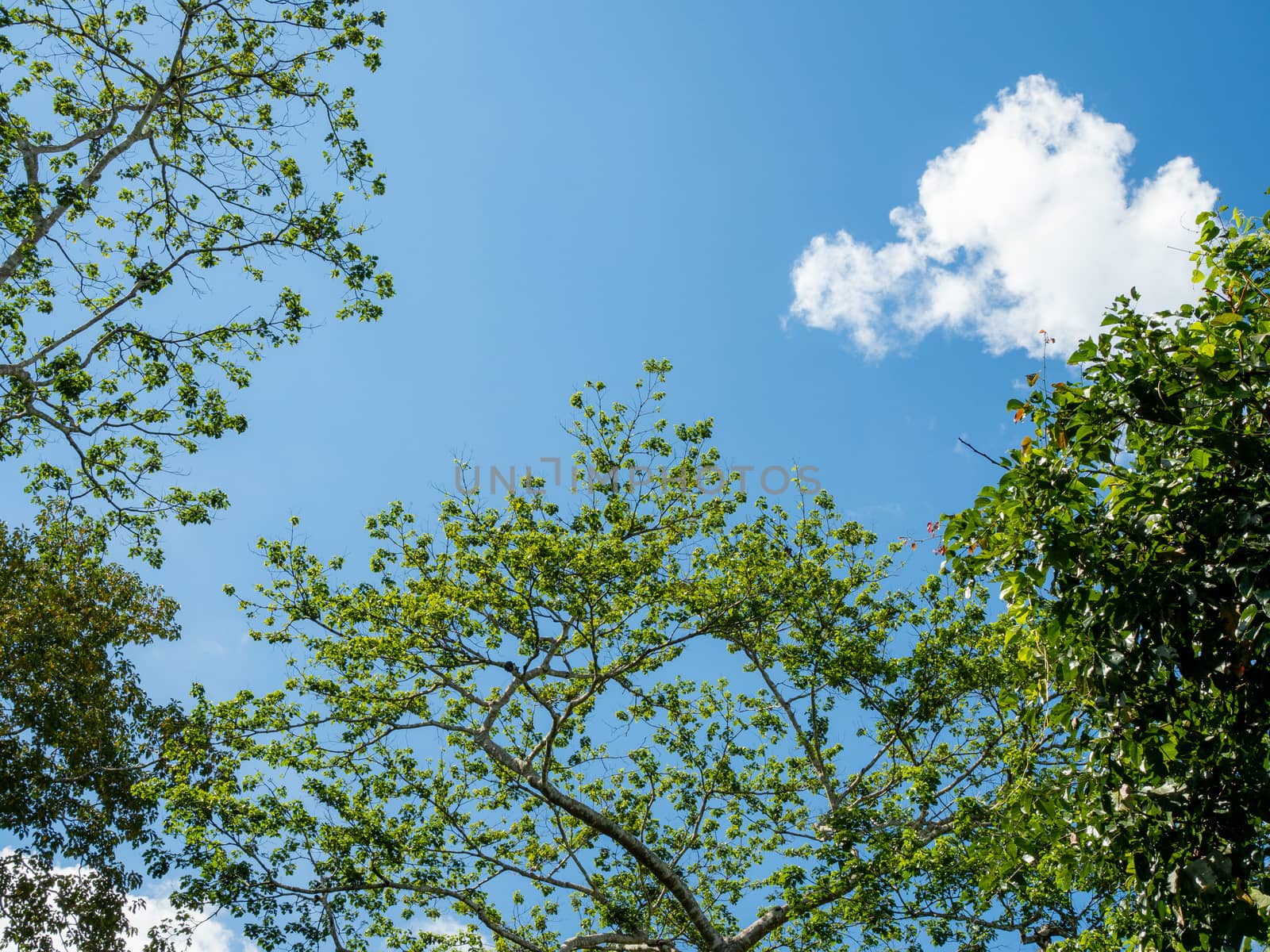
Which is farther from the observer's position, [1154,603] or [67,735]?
[67,735]

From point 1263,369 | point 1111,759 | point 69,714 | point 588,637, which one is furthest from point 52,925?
point 1263,369

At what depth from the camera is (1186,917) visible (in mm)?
3648

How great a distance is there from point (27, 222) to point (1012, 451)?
10475 mm

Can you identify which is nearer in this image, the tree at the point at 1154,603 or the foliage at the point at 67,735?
the tree at the point at 1154,603

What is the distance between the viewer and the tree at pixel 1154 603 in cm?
367

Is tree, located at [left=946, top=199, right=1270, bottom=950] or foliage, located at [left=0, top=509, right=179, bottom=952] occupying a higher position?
foliage, located at [left=0, top=509, right=179, bottom=952]

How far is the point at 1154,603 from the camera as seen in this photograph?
3805 millimetres

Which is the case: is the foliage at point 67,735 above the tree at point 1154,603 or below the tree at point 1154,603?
above

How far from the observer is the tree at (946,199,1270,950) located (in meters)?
3.67

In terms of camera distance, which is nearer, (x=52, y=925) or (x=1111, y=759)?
(x=1111, y=759)

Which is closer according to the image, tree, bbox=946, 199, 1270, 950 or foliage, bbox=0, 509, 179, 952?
tree, bbox=946, 199, 1270, 950

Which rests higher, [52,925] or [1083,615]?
[52,925]

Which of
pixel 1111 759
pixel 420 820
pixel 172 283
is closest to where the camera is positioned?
pixel 1111 759

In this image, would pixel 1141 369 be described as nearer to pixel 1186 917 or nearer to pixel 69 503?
pixel 1186 917
